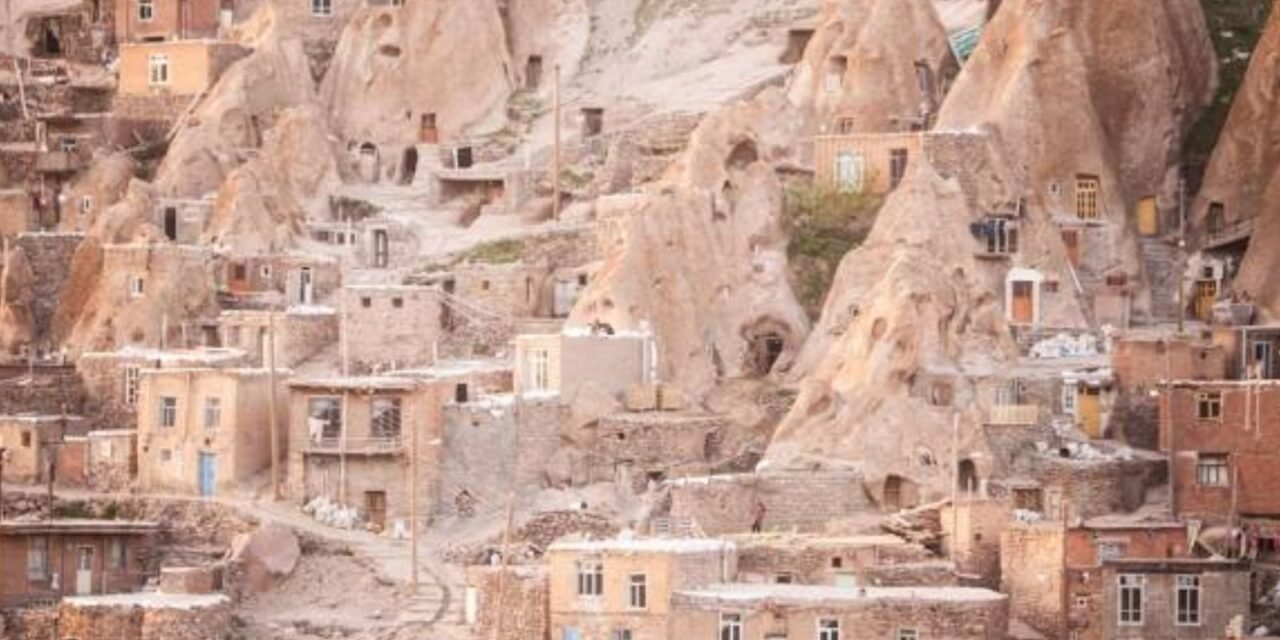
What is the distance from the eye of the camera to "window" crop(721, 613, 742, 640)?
10400 centimetres

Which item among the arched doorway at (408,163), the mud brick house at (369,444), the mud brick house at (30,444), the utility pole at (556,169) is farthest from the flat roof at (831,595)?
the arched doorway at (408,163)

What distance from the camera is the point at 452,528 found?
373ft

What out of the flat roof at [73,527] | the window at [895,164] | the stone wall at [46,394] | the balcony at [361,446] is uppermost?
the window at [895,164]

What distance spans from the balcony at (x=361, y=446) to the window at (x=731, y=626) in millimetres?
11664

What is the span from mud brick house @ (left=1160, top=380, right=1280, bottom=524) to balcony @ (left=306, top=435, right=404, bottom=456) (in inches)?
557

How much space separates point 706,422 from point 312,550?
7741 millimetres

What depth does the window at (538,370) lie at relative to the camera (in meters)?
116

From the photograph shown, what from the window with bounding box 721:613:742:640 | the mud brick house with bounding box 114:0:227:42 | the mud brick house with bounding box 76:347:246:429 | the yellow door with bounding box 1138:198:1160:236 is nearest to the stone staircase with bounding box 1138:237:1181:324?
the yellow door with bounding box 1138:198:1160:236

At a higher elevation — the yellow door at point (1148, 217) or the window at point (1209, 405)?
the yellow door at point (1148, 217)

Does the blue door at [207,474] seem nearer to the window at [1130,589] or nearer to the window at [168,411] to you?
the window at [168,411]

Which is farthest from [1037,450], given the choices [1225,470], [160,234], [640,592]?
[160,234]

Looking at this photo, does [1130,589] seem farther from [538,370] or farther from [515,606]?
[538,370]

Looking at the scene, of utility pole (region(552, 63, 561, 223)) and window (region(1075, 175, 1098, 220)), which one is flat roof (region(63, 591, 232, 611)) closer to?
utility pole (region(552, 63, 561, 223))

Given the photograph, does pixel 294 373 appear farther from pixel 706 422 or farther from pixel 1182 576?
pixel 1182 576
